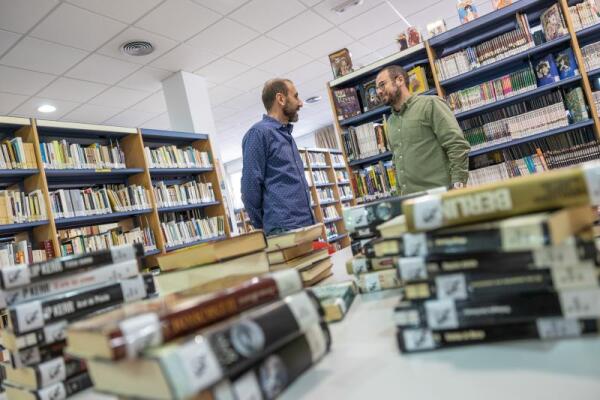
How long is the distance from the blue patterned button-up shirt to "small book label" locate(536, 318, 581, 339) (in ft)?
5.57

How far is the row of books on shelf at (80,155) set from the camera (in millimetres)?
3307

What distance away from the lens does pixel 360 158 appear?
380 centimetres

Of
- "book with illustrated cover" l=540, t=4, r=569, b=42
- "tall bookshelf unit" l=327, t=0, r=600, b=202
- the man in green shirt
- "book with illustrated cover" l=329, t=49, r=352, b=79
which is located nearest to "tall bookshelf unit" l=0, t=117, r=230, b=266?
"book with illustrated cover" l=329, t=49, r=352, b=79

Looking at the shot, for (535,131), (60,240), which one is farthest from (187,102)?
(535,131)

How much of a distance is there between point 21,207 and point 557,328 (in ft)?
11.8

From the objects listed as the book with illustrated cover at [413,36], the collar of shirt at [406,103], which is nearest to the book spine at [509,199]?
the collar of shirt at [406,103]

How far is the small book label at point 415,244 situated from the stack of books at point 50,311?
22.4 inches

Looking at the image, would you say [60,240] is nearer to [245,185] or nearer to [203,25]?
[245,185]

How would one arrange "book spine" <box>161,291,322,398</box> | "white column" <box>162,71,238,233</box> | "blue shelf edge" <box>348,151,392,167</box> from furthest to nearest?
"white column" <box>162,71,238,233</box>
"blue shelf edge" <box>348,151,392,167</box>
"book spine" <box>161,291,322,398</box>

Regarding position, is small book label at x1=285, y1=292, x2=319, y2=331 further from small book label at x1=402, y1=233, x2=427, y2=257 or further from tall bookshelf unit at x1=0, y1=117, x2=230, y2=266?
tall bookshelf unit at x1=0, y1=117, x2=230, y2=266

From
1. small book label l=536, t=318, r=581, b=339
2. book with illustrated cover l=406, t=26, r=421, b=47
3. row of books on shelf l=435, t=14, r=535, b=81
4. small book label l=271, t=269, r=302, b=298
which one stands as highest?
book with illustrated cover l=406, t=26, r=421, b=47

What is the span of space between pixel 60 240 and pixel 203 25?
247 centimetres

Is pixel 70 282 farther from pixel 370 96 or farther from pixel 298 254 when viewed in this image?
pixel 370 96

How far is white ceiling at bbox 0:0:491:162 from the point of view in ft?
11.6
